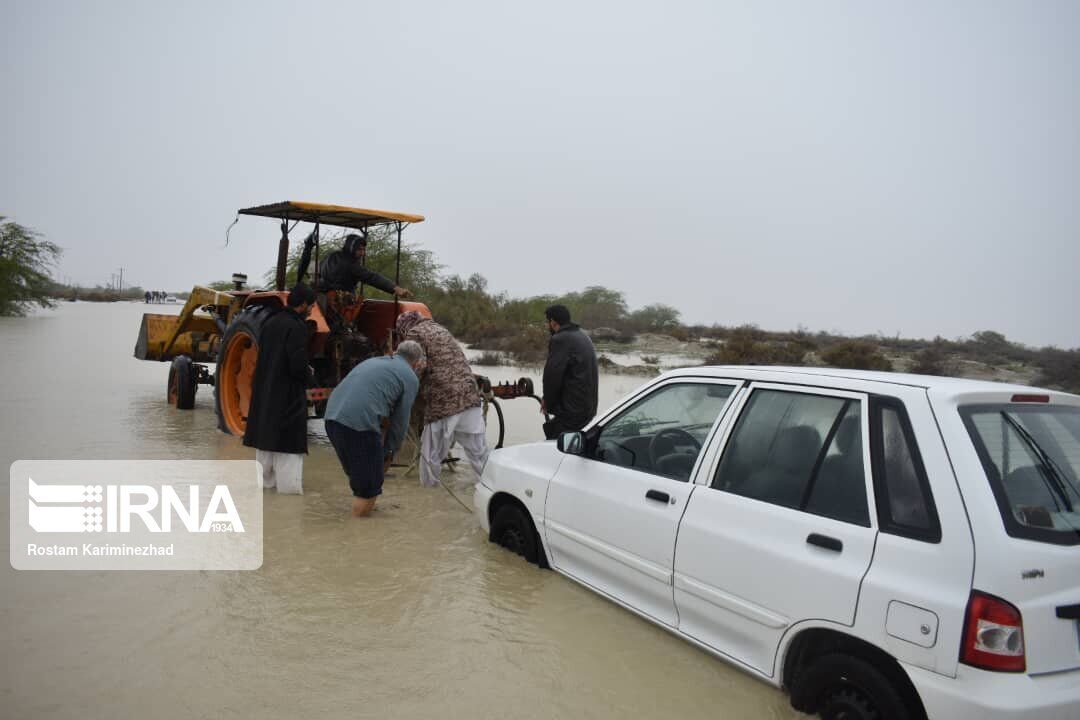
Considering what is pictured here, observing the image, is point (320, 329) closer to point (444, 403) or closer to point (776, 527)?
point (444, 403)

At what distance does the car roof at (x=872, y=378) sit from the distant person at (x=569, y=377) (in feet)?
8.93

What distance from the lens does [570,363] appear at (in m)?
6.99

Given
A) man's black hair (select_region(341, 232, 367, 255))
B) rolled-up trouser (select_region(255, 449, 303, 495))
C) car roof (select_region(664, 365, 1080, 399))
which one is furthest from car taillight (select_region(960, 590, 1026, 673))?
man's black hair (select_region(341, 232, 367, 255))

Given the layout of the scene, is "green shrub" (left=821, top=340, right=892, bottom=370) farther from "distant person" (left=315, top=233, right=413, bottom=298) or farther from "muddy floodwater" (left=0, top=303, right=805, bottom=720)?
"muddy floodwater" (left=0, top=303, right=805, bottom=720)

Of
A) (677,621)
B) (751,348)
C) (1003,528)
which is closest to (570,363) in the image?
(677,621)

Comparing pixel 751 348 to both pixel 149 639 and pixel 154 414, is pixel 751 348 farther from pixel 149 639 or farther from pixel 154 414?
pixel 149 639

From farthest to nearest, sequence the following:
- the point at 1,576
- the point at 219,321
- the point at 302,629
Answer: the point at 219,321
the point at 1,576
the point at 302,629

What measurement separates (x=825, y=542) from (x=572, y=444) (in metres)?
1.70

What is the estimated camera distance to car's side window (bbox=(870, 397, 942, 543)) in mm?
2828

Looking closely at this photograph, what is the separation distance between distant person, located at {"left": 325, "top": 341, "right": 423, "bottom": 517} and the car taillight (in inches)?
169

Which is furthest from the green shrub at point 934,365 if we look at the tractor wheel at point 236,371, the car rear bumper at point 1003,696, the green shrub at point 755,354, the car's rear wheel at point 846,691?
the car rear bumper at point 1003,696

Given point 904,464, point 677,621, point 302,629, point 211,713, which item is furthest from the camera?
point 302,629

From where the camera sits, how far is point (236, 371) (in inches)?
368

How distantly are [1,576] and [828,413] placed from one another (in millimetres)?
4595
